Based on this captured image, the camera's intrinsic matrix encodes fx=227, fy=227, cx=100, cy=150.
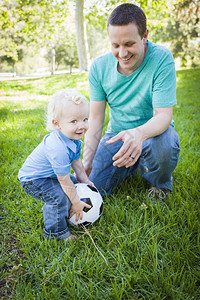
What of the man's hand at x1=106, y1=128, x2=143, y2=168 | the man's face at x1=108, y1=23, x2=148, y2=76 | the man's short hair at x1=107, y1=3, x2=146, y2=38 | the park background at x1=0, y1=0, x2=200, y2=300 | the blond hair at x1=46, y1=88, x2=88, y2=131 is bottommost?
the park background at x1=0, y1=0, x2=200, y2=300

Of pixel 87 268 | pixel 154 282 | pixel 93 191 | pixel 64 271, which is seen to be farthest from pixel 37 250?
pixel 154 282

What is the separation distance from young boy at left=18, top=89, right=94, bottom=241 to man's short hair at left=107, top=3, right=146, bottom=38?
0.70m

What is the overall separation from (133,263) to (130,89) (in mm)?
1532

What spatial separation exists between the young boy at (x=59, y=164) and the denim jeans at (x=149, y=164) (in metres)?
0.52

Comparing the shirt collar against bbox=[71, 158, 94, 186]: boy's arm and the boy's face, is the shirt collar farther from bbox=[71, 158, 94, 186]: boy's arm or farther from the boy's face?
bbox=[71, 158, 94, 186]: boy's arm

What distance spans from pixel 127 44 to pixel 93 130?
906mm

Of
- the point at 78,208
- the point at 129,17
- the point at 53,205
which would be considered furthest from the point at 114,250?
the point at 129,17

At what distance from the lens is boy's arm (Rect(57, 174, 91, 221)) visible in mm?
1728

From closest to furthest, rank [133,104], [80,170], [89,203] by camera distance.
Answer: [89,203] → [80,170] → [133,104]

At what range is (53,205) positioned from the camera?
1.81 m

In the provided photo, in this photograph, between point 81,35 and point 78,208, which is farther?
point 81,35

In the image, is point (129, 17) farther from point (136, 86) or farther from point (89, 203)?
point (89, 203)

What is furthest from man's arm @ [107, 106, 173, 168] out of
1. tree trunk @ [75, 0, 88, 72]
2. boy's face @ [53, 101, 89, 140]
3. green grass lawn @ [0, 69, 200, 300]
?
tree trunk @ [75, 0, 88, 72]

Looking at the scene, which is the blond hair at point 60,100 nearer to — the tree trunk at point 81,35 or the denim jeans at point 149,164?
the denim jeans at point 149,164
